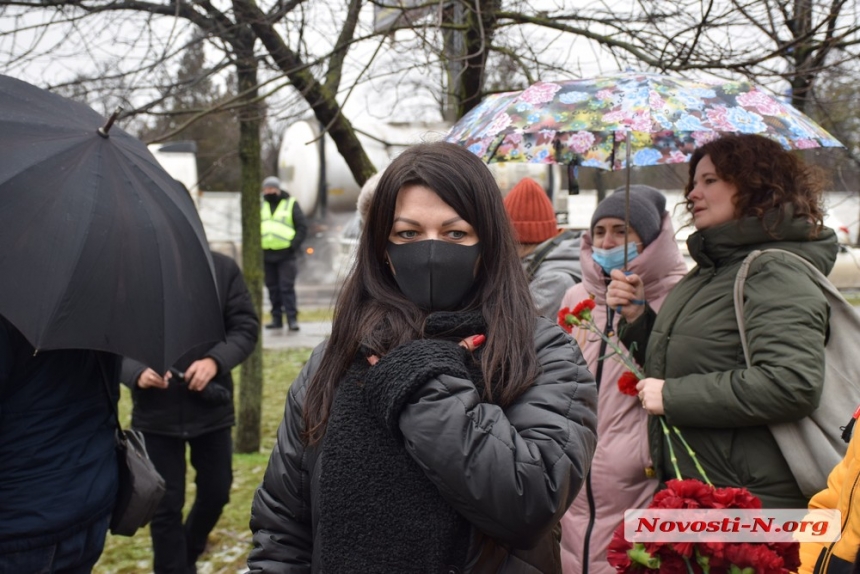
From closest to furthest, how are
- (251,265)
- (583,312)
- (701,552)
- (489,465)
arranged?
(489,465)
(701,552)
(583,312)
(251,265)

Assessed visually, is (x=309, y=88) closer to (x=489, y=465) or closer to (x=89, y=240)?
(x=89, y=240)

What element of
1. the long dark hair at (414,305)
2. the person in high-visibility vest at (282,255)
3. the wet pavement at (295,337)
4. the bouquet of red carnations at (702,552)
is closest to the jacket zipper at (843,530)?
the bouquet of red carnations at (702,552)

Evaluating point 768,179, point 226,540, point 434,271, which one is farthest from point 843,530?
point 226,540

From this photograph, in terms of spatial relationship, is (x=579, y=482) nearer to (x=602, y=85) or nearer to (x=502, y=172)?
(x=602, y=85)

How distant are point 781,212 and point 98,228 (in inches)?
89.1

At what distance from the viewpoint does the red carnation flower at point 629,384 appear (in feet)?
9.64

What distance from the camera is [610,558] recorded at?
6.28 feet

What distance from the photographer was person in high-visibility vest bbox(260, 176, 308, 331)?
11.7m

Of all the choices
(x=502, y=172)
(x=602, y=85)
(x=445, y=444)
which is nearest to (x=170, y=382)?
(x=602, y=85)

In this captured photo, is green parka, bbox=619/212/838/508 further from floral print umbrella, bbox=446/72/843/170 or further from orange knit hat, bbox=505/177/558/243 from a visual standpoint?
orange knit hat, bbox=505/177/558/243

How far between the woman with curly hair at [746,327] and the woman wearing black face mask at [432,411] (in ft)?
3.10

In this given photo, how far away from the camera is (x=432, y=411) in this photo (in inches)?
62.2

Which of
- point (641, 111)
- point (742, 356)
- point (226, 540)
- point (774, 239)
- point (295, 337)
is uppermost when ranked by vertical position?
point (641, 111)

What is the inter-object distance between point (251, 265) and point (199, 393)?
2.07 metres
